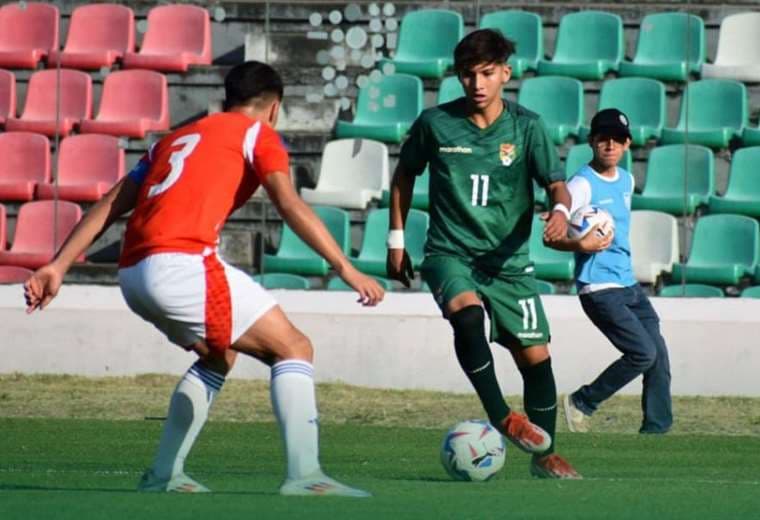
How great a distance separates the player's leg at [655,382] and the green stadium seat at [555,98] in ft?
17.8

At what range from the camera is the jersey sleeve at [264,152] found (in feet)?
23.3

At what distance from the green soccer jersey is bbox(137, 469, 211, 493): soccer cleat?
2149mm

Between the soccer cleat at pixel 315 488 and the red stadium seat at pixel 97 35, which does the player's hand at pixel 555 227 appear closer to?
the soccer cleat at pixel 315 488

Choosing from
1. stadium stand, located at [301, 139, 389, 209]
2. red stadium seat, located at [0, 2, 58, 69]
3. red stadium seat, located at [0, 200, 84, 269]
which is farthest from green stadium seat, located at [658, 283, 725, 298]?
red stadium seat, located at [0, 2, 58, 69]

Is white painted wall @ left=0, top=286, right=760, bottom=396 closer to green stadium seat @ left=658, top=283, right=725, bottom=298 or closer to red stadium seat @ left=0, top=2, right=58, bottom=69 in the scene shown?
green stadium seat @ left=658, top=283, right=725, bottom=298

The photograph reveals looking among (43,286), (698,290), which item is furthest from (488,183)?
(698,290)

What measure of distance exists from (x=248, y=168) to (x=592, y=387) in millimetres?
5319

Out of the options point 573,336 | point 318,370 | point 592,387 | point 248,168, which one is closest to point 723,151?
point 573,336

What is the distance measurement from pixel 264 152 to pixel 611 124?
468cm

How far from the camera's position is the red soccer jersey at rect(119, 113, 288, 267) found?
7.08 metres

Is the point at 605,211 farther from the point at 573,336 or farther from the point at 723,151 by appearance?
the point at 723,151

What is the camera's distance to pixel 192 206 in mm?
7098

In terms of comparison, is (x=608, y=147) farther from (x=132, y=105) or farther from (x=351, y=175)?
(x=132, y=105)

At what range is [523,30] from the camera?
59.7 ft
